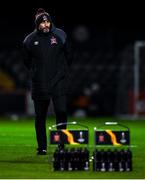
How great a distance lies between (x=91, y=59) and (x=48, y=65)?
78.5ft

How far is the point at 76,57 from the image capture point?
37.0 metres

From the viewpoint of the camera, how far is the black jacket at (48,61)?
12.8 meters

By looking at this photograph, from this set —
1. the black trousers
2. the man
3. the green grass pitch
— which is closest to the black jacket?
the man

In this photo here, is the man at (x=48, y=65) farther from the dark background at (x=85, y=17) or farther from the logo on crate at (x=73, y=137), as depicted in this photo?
the dark background at (x=85, y=17)

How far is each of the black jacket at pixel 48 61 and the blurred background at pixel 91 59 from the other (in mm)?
13496

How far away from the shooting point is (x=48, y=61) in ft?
42.2

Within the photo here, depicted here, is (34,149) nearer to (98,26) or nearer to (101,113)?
(101,113)

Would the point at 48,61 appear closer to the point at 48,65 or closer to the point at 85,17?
the point at 48,65

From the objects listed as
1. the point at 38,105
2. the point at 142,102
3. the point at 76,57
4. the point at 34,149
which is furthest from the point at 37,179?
the point at 76,57

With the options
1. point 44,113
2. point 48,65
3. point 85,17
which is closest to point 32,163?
point 44,113

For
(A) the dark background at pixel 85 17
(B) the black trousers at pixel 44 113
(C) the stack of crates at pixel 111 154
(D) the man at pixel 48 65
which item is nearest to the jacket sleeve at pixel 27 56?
(D) the man at pixel 48 65

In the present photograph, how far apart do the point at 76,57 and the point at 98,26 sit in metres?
3.49

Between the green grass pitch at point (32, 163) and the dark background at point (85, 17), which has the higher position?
the dark background at point (85, 17)

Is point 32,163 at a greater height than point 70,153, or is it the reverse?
point 70,153
